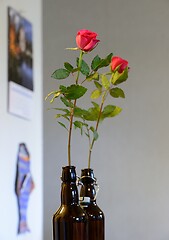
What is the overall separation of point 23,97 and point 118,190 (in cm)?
84

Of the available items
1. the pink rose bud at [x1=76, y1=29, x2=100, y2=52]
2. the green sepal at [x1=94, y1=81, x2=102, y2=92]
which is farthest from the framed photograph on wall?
the pink rose bud at [x1=76, y1=29, x2=100, y2=52]

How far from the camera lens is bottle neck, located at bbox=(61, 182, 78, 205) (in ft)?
2.38

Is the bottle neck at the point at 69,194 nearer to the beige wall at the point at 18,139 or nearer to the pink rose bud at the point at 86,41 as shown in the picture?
the pink rose bud at the point at 86,41

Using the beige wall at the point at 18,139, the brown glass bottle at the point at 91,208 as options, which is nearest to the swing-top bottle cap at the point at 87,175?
the brown glass bottle at the point at 91,208

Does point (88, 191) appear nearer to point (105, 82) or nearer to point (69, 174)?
point (69, 174)

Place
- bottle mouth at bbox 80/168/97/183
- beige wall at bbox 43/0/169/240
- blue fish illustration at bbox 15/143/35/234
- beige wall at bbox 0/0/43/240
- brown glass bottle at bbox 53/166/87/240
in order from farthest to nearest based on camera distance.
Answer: beige wall at bbox 43/0/169/240 < blue fish illustration at bbox 15/143/35/234 < beige wall at bbox 0/0/43/240 < bottle mouth at bbox 80/168/97/183 < brown glass bottle at bbox 53/166/87/240

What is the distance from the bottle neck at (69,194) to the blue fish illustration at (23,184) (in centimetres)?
143

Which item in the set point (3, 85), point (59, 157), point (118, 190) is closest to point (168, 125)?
point (118, 190)

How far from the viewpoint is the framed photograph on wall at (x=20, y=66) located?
2152 millimetres

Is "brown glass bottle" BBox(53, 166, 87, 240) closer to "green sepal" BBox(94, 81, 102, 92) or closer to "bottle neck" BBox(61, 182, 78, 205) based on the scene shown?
"bottle neck" BBox(61, 182, 78, 205)

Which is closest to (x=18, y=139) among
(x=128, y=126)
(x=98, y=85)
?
(x=128, y=126)

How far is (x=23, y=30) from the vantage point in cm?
235

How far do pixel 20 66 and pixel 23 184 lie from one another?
64 centimetres

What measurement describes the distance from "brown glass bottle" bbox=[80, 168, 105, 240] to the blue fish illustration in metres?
1.37
